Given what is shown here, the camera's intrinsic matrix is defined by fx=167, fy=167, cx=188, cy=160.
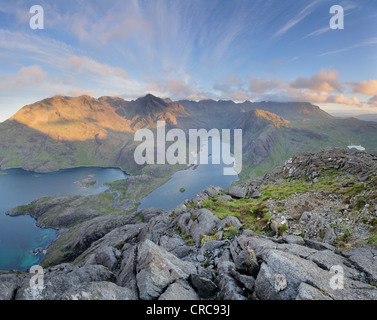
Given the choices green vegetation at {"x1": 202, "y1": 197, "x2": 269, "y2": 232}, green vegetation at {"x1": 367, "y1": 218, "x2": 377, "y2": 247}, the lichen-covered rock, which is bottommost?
green vegetation at {"x1": 202, "y1": 197, "x2": 269, "y2": 232}

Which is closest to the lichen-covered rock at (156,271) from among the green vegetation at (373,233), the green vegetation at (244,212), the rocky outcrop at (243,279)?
the rocky outcrop at (243,279)

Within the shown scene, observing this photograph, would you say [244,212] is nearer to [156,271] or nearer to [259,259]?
[259,259]

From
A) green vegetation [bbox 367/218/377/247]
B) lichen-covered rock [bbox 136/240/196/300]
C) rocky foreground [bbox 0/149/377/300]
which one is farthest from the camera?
green vegetation [bbox 367/218/377/247]

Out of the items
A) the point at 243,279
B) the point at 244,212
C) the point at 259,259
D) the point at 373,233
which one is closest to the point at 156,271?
the point at 243,279

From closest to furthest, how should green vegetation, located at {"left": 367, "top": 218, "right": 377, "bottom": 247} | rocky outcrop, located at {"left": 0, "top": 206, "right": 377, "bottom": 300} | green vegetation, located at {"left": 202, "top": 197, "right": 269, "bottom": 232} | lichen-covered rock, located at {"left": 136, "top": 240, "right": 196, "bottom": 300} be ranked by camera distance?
1. rocky outcrop, located at {"left": 0, "top": 206, "right": 377, "bottom": 300}
2. lichen-covered rock, located at {"left": 136, "top": 240, "right": 196, "bottom": 300}
3. green vegetation, located at {"left": 367, "top": 218, "right": 377, "bottom": 247}
4. green vegetation, located at {"left": 202, "top": 197, "right": 269, "bottom": 232}

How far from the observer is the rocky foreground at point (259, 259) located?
9.78m

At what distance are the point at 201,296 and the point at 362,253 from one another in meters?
12.1

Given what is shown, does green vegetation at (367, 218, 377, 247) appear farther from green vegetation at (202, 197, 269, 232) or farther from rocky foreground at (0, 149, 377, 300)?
green vegetation at (202, 197, 269, 232)

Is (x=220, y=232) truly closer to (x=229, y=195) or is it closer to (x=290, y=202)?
(x=290, y=202)

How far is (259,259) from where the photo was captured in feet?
40.0

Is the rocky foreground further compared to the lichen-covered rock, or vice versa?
the lichen-covered rock

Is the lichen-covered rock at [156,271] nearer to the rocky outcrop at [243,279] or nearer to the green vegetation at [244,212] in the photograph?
the rocky outcrop at [243,279]

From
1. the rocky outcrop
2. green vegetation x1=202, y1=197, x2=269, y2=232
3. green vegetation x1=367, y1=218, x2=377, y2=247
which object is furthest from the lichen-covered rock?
green vegetation x1=367, y1=218, x2=377, y2=247

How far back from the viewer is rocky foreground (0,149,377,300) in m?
9.78
